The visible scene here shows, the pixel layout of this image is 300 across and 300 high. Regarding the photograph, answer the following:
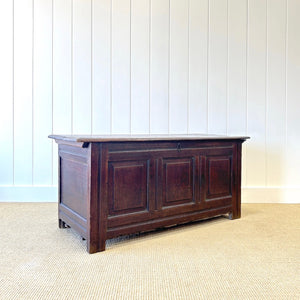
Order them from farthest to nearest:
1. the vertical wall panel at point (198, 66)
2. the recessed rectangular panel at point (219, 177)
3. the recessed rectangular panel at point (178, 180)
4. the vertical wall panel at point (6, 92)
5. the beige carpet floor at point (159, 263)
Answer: the vertical wall panel at point (198, 66) < the vertical wall panel at point (6, 92) < the recessed rectangular panel at point (219, 177) < the recessed rectangular panel at point (178, 180) < the beige carpet floor at point (159, 263)

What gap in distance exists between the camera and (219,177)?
2.62m

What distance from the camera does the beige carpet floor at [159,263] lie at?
4.84ft

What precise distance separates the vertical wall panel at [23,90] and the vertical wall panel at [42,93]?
5 cm

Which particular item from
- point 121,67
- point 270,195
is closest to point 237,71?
point 121,67

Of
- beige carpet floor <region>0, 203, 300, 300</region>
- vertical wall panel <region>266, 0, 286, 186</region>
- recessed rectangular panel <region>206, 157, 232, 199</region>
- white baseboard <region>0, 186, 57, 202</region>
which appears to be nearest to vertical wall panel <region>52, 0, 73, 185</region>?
white baseboard <region>0, 186, 57, 202</region>

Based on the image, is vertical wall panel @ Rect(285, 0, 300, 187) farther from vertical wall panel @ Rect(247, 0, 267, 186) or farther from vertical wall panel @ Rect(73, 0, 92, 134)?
vertical wall panel @ Rect(73, 0, 92, 134)

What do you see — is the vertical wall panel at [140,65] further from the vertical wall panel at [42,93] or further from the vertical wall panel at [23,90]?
the vertical wall panel at [23,90]

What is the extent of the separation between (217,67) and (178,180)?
1.58 m

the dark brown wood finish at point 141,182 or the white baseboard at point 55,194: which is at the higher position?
the dark brown wood finish at point 141,182

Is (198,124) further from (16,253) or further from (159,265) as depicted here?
(16,253)

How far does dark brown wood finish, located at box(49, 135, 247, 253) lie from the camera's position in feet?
6.50

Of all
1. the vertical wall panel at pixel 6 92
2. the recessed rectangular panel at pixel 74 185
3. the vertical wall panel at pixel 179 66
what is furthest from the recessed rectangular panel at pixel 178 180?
the vertical wall panel at pixel 6 92

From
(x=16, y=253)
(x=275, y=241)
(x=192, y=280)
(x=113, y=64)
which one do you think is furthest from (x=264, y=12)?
(x=16, y=253)

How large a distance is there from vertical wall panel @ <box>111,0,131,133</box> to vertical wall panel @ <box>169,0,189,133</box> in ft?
1.46
